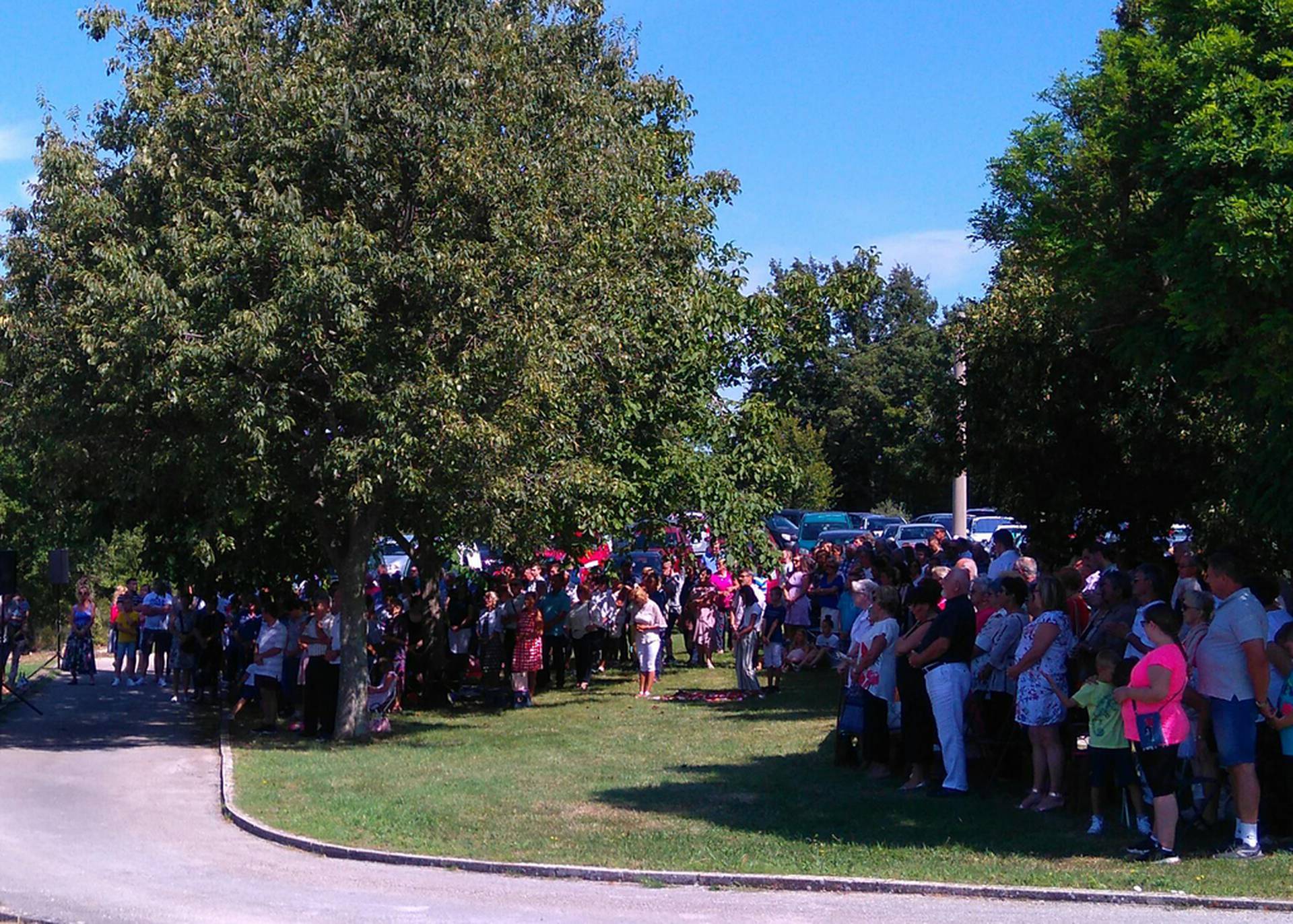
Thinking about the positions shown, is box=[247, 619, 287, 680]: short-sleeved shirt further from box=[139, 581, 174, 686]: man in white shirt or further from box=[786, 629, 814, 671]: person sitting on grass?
box=[786, 629, 814, 671]: person sitting on grass

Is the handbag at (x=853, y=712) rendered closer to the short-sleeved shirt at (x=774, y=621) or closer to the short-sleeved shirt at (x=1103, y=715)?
the short-sleeved shirt at (x=1103, y=715)

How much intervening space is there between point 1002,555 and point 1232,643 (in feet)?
18.4

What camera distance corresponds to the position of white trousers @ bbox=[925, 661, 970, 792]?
11.5 m

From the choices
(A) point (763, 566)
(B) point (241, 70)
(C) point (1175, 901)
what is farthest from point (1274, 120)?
(A) point (763, 566)

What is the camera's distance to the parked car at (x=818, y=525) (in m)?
44.3

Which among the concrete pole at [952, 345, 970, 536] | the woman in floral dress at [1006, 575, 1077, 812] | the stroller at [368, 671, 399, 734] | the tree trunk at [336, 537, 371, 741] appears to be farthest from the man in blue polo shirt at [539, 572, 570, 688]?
the woman in floral dress at [1006, 575, 1077, 812]

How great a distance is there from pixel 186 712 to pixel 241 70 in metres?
10.5

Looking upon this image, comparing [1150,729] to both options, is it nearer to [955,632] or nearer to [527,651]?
[955,632]

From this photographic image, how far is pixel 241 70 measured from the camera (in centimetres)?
1609

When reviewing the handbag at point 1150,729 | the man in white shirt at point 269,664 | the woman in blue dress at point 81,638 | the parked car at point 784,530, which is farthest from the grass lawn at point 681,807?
the parked car at point 784,530

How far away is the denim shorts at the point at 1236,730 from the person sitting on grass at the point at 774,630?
979 centimetres

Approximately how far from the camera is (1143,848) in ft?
30.3

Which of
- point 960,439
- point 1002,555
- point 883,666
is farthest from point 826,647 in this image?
point 960,439

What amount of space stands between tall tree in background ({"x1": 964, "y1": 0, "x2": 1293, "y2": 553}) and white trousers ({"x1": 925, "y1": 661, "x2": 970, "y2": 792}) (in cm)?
331
